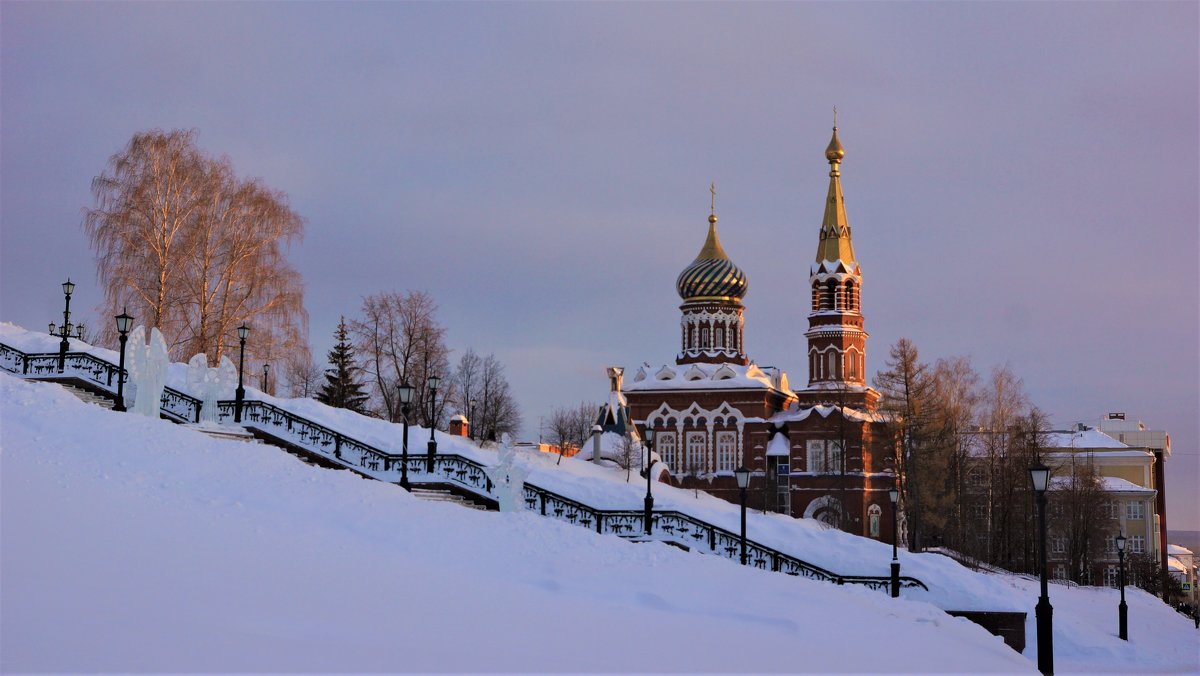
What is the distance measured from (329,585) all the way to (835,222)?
1938 inches

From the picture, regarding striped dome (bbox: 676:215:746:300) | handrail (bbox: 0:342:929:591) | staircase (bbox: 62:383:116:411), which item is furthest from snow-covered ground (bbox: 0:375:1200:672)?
striped dome (bbox: 676:215:746:300)

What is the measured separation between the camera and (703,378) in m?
58.5

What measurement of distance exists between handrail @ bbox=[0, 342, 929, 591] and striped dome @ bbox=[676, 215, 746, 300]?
116 ft

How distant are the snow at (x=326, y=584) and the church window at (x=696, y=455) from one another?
34896mm

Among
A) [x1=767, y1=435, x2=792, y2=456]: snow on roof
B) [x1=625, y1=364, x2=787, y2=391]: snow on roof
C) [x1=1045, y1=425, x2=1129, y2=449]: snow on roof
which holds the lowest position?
[x1=767, y1=435, x2=792, y2=456]: snow on roof

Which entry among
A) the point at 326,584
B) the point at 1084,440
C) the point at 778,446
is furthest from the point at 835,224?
the point at 326,584

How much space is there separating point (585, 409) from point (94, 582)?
83231 mm

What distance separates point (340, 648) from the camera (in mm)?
10430

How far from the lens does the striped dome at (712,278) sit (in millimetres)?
60125

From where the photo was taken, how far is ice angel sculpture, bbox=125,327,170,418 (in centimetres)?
2131

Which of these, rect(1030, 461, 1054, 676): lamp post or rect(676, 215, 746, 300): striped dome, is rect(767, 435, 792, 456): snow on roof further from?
rect(1030, 461, 1054, 676): lamp post

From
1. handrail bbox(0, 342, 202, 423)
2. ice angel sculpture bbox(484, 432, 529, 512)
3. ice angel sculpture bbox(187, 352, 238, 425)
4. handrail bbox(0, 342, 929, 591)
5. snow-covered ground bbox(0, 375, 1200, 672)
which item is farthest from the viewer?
handrail bbox(0, 342, 202, 423)

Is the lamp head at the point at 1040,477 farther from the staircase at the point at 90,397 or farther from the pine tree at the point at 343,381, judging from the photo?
the pine tree at the point at 343,381

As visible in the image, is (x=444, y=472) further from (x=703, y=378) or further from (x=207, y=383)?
(x=703, y=378)
